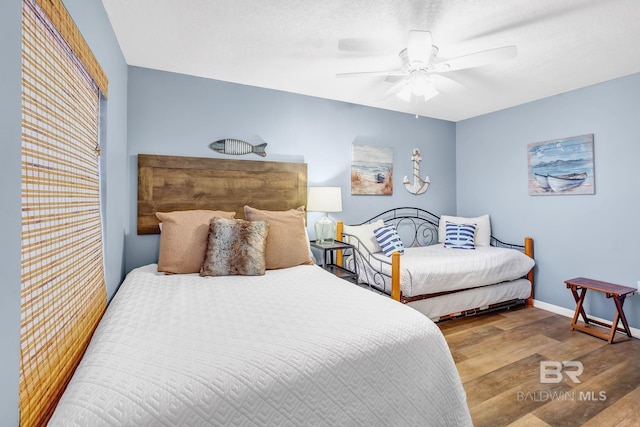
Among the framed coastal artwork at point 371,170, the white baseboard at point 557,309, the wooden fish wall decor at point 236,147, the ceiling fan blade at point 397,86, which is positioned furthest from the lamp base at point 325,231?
the white baseboard at point 557,309

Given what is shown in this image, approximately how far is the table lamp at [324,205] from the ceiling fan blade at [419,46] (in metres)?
1.45

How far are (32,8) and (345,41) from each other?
1.79 meters

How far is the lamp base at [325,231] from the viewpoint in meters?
3.31

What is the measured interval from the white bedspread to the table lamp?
4.98ft

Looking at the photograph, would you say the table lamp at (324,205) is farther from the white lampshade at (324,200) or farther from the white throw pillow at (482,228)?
Answer: the white throw pillow at (482,228)

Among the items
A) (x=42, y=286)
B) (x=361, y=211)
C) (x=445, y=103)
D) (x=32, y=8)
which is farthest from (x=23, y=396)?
(x=445, y=103)

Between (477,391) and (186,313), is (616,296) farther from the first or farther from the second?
(186,313)

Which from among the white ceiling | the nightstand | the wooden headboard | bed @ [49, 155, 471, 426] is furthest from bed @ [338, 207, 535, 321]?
the white ceiling

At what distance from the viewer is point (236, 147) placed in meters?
3.17

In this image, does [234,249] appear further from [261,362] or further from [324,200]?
[261,362]

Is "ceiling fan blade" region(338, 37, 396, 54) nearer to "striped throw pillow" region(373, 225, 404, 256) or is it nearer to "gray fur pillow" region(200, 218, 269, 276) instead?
"gray fur pillow" region(200, 218, 269, 276)

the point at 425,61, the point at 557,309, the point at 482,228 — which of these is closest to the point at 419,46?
the point at 425,61

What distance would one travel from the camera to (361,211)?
3.91 metres

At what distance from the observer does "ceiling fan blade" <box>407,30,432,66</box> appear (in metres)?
1.94
